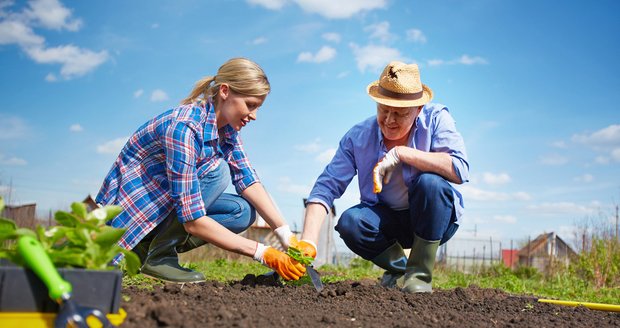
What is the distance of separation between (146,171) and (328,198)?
1.14 m

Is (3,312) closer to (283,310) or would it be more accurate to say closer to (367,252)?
(283,310)

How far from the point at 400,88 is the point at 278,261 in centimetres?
123

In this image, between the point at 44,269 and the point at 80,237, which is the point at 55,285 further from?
the point at 80,237

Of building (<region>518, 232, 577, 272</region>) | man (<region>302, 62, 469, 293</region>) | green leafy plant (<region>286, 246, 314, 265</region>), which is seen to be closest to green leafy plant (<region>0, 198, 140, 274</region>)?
green leafy plant (<region>286, 246, 314, 265</region>)

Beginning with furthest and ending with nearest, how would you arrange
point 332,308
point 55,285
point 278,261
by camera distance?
point 278,261, point 332,308, point 55,285

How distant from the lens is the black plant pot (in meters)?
1.71

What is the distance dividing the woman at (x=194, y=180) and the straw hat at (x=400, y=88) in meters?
0.71

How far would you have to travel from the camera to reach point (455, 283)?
5.61 meters

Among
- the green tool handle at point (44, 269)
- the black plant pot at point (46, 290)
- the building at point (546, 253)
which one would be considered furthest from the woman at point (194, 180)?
the building at point (546, 253)

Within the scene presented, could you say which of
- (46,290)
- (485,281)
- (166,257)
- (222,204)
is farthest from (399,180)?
(485,281)

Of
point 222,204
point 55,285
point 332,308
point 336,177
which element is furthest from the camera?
point 336,177

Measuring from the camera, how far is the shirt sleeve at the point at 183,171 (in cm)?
300

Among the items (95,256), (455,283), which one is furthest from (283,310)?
(455,283)

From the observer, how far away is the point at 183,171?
3.00 metres
